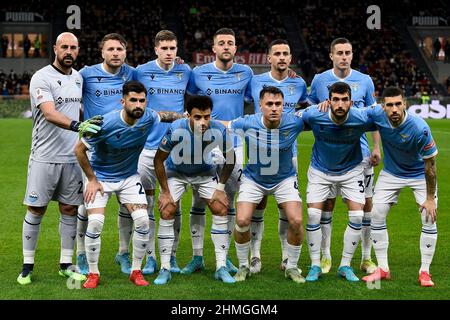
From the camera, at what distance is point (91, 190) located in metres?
7.16

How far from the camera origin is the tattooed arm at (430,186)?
23.4ft

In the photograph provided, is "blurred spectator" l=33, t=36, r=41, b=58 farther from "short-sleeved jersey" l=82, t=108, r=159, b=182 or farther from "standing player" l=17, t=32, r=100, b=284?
"short-sleeved jersey" l=82, t=108, r=159, b=182

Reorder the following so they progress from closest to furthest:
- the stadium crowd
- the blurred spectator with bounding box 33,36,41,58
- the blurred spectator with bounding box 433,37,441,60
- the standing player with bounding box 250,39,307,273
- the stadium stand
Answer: the standing player with bounding box 250,39,307,273 < the stadium crowd < the stadium stand < the blurred spectator with bounding box 33,36,41,58 < the blurred spectator with bounding box 433,37,441,60

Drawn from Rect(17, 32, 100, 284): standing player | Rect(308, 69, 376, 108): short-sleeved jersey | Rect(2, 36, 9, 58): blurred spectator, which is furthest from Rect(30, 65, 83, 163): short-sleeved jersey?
Rect(2, 36, 9, 58): blurred spectator

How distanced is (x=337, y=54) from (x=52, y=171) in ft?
10.4

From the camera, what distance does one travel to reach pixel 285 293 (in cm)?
691

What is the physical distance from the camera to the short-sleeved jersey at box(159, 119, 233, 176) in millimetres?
7414

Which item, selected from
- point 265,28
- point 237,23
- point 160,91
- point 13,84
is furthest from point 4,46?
point 160,91

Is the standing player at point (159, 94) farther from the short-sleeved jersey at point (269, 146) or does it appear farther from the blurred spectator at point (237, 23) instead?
the blurred spectator at point (237, 23)

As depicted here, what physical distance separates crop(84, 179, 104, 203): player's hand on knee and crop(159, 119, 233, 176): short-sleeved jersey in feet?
2.33

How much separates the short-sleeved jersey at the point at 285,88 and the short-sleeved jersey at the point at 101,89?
140cm

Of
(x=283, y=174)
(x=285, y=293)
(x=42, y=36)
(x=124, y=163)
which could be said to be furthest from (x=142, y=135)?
(x=42, y=36)

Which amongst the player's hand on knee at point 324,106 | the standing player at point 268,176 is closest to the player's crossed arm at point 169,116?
the standing player at point 268,176

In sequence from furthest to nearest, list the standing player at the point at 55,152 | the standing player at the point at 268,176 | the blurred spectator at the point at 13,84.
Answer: the blurred spectator at the point at 13,84, the standing player at the point at 268,176, the standing player at the point at 55,152
